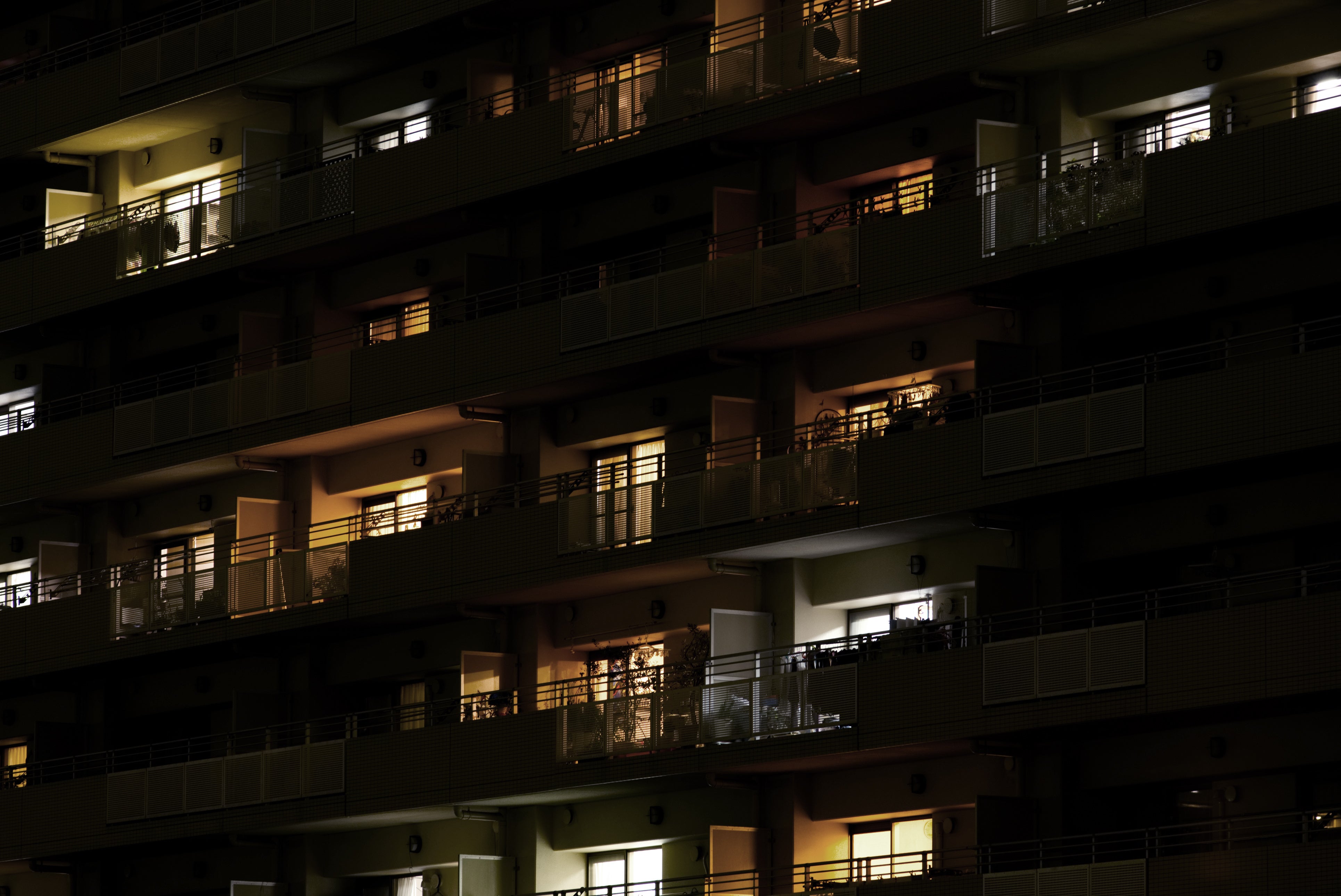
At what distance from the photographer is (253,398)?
166 feet

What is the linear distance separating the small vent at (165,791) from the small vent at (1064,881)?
17.7 meters

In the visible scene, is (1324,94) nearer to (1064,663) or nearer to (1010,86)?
(1010,86)

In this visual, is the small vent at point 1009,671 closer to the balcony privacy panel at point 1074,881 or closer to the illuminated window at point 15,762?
the balcony privacy panel at point 1074,881

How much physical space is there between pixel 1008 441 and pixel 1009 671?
10.5ft

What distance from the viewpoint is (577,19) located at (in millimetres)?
48719

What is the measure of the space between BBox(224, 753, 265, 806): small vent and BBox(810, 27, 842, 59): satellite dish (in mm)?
14914

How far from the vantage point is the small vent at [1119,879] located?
118ft

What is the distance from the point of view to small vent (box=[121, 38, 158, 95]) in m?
54.0

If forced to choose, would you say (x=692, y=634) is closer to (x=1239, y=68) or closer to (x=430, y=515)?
(x=430, y=515)

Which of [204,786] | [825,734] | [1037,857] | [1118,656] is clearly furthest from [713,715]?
[204,786]

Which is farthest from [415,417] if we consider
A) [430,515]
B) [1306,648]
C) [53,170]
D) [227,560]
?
[1306,648]

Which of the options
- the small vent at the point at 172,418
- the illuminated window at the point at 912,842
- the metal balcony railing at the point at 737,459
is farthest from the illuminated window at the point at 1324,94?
the small vent at the point at 172,418

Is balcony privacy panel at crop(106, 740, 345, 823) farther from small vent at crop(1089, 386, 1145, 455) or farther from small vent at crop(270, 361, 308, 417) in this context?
small vent at crop(1089, 386, 1145, 455)

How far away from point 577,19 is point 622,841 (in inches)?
545
